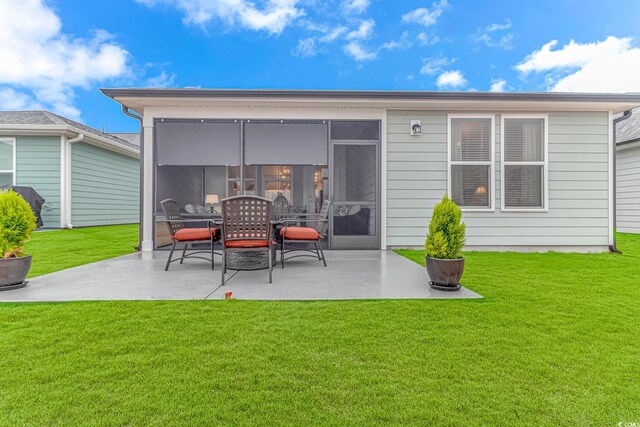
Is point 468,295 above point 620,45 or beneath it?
beneath

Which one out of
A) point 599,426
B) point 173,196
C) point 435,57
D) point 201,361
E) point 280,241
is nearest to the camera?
point 599,426

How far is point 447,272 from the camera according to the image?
9.76 ft

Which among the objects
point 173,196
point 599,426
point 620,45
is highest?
point 620,45

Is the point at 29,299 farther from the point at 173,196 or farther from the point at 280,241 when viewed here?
the point at 173,196

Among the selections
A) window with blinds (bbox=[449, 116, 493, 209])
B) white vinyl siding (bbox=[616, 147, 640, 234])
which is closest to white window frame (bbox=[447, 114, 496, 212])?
window with blinds (bbox=[449, 116, 493, 209])

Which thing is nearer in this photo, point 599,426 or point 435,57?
point 599,426

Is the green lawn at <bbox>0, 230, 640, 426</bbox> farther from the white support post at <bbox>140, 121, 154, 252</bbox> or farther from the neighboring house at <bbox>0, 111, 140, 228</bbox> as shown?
the neighboring house at <bbox>0, 111, 140, 228</bbox>

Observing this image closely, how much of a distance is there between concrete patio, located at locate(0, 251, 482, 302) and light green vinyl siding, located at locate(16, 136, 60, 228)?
634 cm

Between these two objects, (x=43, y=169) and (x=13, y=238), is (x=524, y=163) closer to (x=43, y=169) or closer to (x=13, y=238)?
(x=13, y=238)

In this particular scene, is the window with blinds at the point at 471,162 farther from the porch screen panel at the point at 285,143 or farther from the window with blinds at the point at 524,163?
the porch screen panel at the point at 285,143

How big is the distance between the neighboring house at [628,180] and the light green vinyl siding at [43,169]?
15.5 meters

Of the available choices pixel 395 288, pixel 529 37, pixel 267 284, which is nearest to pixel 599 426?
pixel 395 288

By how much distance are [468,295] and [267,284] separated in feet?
6.47

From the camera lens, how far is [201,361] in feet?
5.47
